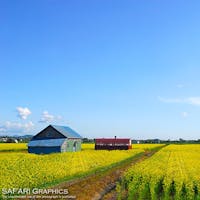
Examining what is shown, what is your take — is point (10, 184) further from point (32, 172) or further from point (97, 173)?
point (97, 173)

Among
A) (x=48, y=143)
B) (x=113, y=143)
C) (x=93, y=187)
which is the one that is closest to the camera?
(x=93, y=187)

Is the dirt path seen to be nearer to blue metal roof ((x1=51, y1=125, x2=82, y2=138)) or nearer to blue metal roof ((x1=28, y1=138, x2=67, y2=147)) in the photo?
blue metal roof ((x1=28, y1=138, x2=67, y2=147))

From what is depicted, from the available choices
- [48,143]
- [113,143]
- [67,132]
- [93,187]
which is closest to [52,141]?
[48,143]

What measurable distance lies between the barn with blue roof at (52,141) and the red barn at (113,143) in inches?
784

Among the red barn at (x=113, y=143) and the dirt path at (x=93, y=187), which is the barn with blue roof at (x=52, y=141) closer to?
the red barn at (x=113, y=143)

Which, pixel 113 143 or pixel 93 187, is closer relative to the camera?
pixel 93 187

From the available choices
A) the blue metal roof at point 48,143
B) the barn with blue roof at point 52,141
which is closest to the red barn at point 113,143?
the barn with blue roof at point 52,141

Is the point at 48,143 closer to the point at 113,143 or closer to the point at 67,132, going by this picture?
the point at 67,132

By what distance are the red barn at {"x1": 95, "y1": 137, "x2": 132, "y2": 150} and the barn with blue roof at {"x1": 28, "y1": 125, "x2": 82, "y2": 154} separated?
1992 cm

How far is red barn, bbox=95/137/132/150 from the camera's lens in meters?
74.6

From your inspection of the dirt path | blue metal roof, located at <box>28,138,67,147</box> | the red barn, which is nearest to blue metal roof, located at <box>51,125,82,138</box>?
blue metal roof, located at <box>28,138,67,147</box>

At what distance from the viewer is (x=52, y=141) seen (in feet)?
169

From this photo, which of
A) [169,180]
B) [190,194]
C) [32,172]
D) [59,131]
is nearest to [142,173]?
[169,180]

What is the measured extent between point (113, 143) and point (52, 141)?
26456mm
